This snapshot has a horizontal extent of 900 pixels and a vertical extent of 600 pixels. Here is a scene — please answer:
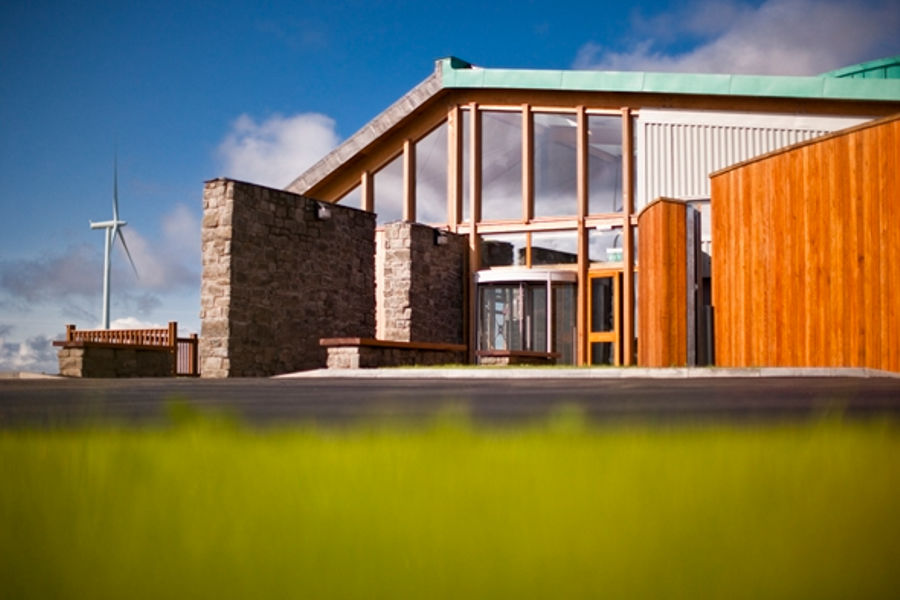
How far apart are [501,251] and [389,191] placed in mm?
3545

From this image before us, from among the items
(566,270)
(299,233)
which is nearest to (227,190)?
(299,233)

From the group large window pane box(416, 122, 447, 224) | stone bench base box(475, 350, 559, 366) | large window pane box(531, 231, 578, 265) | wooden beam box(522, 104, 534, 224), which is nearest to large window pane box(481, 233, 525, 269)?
large window pane box(531, 231, 578, 265)

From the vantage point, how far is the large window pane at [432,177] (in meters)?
22.8

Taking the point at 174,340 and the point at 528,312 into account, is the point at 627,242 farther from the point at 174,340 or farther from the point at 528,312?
the point at 174,340

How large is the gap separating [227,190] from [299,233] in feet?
5.98

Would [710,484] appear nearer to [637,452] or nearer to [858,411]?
[637,452]

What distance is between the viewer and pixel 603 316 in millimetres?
20609

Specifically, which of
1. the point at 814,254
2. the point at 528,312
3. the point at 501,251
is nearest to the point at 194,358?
the point at 528,312

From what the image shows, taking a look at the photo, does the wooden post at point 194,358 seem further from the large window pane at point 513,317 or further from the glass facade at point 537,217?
the large window pane at point 513,317

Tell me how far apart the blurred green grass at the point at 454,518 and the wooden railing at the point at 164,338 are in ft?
55.7

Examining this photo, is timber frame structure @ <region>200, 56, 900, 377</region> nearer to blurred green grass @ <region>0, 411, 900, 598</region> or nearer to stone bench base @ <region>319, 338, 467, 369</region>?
stone bench base @ <region>319, 338, 467, 369</region>

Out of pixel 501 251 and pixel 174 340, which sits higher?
pixel 501 251

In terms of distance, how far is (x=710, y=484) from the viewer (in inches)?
52.4

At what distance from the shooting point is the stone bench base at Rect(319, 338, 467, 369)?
45.9ft
